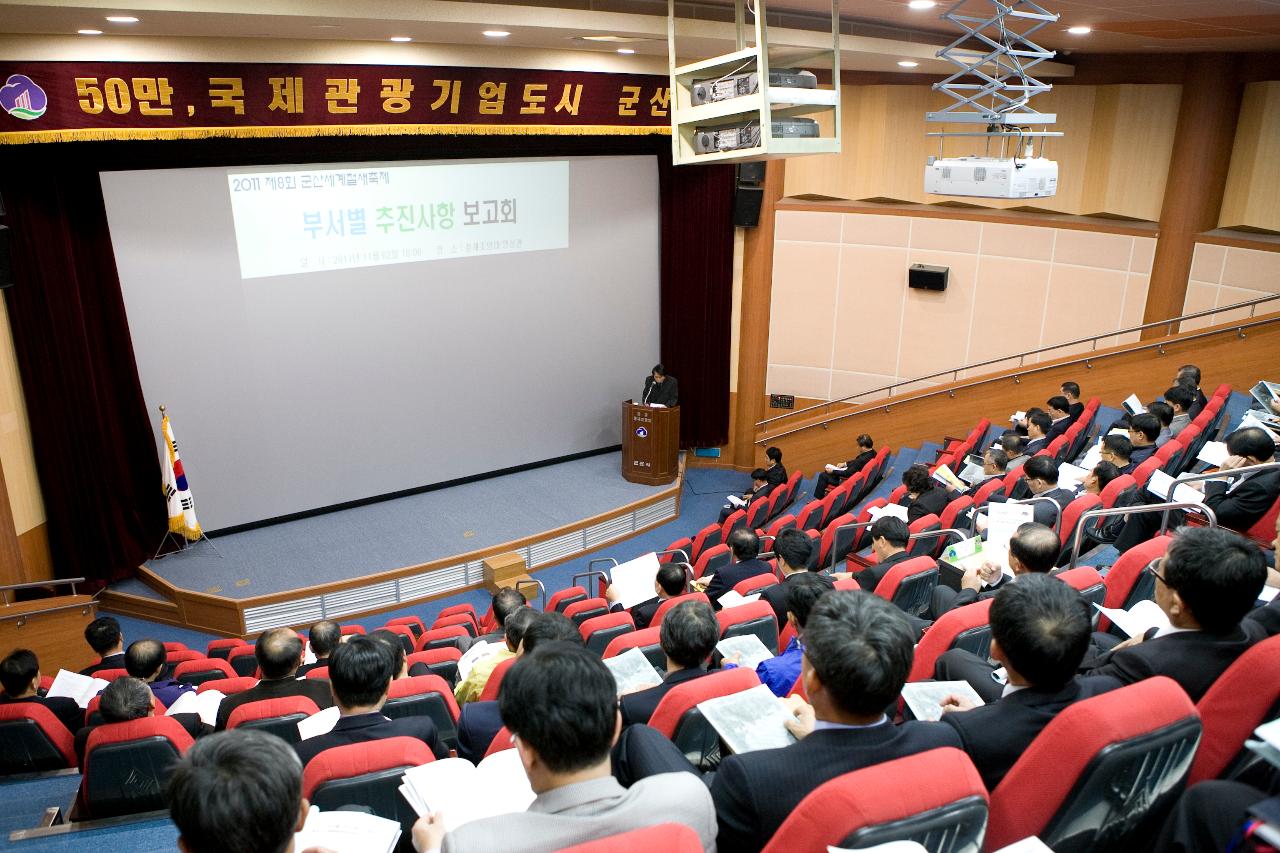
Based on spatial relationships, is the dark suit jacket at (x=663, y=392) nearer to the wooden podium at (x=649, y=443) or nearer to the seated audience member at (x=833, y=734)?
the wooden podium at (x=649, y=443)

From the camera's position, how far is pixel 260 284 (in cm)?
896

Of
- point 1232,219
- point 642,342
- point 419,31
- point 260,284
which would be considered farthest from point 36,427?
point 1232,219

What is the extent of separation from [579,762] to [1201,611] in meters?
1.71

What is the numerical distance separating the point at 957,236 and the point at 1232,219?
281cm

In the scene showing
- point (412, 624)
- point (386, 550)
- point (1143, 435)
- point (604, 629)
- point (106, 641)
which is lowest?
point (386, 550)

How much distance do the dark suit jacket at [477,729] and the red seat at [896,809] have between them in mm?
1564

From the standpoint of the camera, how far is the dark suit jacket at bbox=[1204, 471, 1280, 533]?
4.48 m

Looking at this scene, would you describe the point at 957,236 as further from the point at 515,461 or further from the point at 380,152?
the point at 380,152

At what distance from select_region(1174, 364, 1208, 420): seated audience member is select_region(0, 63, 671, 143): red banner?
5.80m

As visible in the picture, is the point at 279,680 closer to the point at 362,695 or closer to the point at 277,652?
the point at 277,652

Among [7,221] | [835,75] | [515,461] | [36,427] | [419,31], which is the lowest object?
[515,461]

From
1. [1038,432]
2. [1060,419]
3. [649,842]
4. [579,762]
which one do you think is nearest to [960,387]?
[1060,419]

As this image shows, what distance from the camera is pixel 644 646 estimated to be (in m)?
3.81

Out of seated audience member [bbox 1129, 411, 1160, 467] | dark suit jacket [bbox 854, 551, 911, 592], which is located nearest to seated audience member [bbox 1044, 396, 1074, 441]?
seated audience member [bbox 1129, 411, 1160, 467]
